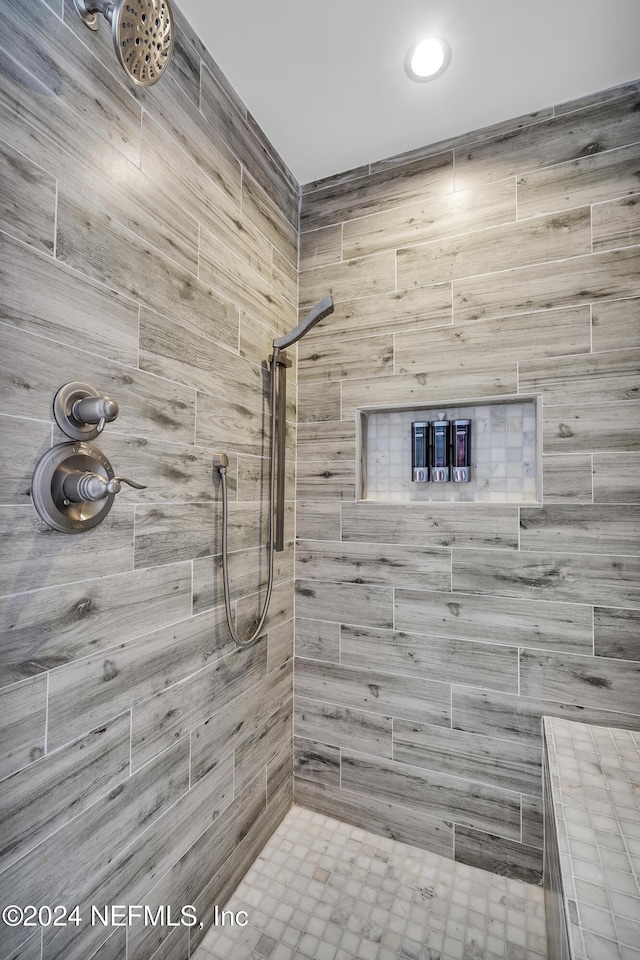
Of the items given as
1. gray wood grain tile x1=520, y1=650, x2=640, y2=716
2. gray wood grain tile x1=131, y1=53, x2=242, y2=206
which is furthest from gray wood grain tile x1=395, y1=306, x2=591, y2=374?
gray wood grain tile x1=520, y1=650, x2=640, y2=716

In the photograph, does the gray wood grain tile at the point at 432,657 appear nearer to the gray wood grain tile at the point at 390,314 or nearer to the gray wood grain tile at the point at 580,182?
the gray wood grain tile at the point at 390,314

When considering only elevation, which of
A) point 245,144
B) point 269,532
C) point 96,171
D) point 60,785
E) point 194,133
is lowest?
point 60,785

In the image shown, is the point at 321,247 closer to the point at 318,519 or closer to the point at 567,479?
the point at 318,519

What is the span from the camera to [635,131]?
141 centimetres

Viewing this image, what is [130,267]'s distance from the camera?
1.05 metres

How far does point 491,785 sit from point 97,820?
1.25 m

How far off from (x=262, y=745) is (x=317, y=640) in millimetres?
420

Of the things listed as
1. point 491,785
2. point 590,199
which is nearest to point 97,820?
point 491,785

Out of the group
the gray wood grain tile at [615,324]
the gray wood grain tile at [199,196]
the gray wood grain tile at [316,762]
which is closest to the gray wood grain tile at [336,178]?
the gray wood grain tile at [199,196]

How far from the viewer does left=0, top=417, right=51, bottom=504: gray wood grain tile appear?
78 centimetres

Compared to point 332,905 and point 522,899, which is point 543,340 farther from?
point 332,905

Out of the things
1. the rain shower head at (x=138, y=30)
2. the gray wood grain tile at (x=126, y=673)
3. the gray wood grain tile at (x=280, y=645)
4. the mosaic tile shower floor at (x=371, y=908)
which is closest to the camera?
the rain shower head at (x=138, y=30)

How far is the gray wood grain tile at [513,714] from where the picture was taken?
1402mm

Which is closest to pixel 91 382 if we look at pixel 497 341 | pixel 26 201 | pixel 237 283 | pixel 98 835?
pixel 26 201
